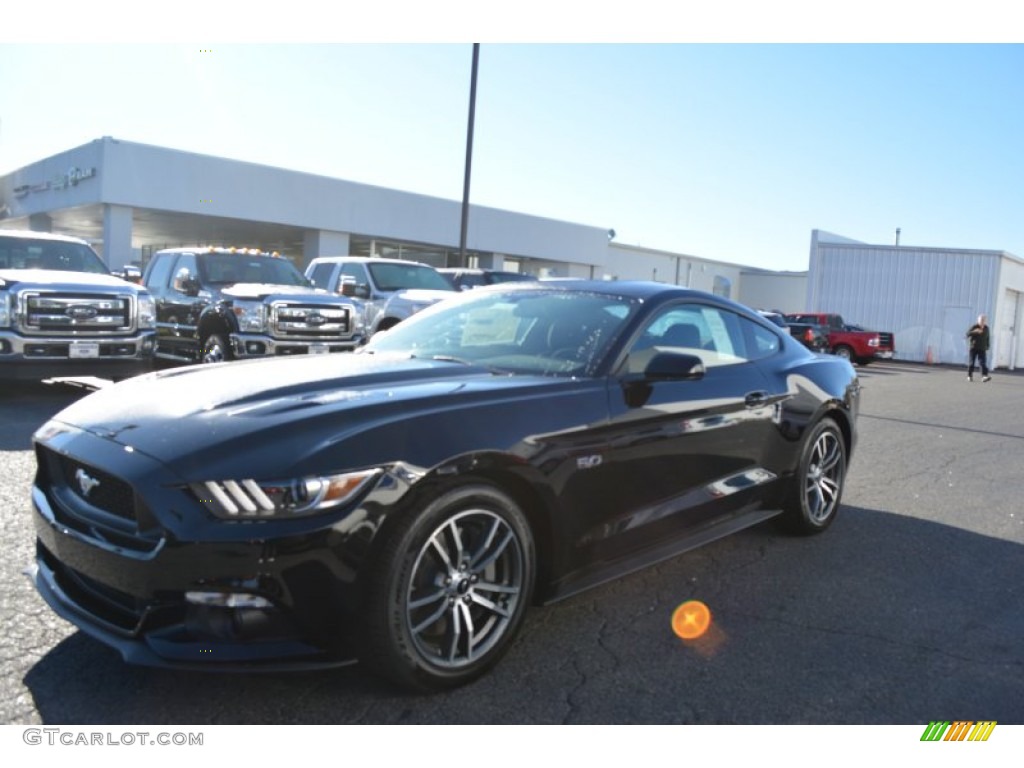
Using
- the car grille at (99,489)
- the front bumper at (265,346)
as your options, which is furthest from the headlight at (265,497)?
the front bumper at (265,346)

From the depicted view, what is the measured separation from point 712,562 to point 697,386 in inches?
43.2

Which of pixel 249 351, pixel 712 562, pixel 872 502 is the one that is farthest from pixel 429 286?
pixel 712 562

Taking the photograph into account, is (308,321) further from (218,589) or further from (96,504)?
(218,589)

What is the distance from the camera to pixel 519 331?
4176mm

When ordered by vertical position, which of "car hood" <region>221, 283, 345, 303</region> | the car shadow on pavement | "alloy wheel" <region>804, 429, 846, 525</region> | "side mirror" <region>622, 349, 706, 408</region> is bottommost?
the car shadow on pavement

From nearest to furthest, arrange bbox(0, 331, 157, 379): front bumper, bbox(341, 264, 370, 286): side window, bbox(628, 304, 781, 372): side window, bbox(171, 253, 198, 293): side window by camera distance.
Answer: bbox(628, 304, 781, 372): side window → bbox(0, 331, 157, 379): front bumper → bbox(171, 253, 198, 293): side window → bbox(341, 264, 370, 286): side window

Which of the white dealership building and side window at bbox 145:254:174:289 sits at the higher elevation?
the white dealership building

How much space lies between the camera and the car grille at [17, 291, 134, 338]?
28.6 feet

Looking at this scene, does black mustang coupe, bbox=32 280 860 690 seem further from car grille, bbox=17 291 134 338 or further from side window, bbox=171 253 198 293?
side window, bbox=171 253 198 293

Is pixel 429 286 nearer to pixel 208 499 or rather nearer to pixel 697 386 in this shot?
pixel 697 386

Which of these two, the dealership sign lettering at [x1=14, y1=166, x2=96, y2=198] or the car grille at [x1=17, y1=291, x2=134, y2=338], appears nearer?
the car grille at [x1=17, y1=291, x2=134, y2=338]
